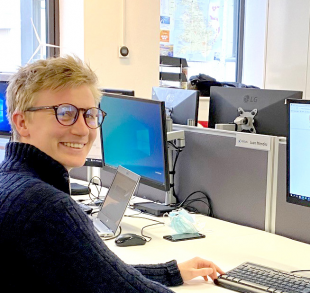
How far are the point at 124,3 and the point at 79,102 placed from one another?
9.50ft

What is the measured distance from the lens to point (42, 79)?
4.10 feet

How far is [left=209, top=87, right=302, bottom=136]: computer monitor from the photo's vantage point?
241 cm

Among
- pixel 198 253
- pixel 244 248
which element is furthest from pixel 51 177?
pixel 244 248

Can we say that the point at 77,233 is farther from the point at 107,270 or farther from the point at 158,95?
the point at 158,95

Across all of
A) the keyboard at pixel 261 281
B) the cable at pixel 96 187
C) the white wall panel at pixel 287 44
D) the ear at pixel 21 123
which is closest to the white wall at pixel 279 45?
the white wall panel at pixel 287 44

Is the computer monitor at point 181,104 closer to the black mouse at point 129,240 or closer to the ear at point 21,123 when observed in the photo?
the black mouse at point 129,240

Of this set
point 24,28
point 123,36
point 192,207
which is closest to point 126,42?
point 123,36

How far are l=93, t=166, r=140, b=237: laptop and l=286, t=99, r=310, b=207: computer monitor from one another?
543mm

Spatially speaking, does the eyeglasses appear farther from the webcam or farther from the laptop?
the webcam

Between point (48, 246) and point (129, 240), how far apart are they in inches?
36.4

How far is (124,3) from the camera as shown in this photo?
4.03 metres

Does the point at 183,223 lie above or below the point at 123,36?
below

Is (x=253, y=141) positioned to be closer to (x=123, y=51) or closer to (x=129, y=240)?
(x=129, y=240)

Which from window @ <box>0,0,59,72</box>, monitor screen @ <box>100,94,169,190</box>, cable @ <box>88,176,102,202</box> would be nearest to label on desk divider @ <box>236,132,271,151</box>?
monitor screen @ <box>100,94,169,190</box>
